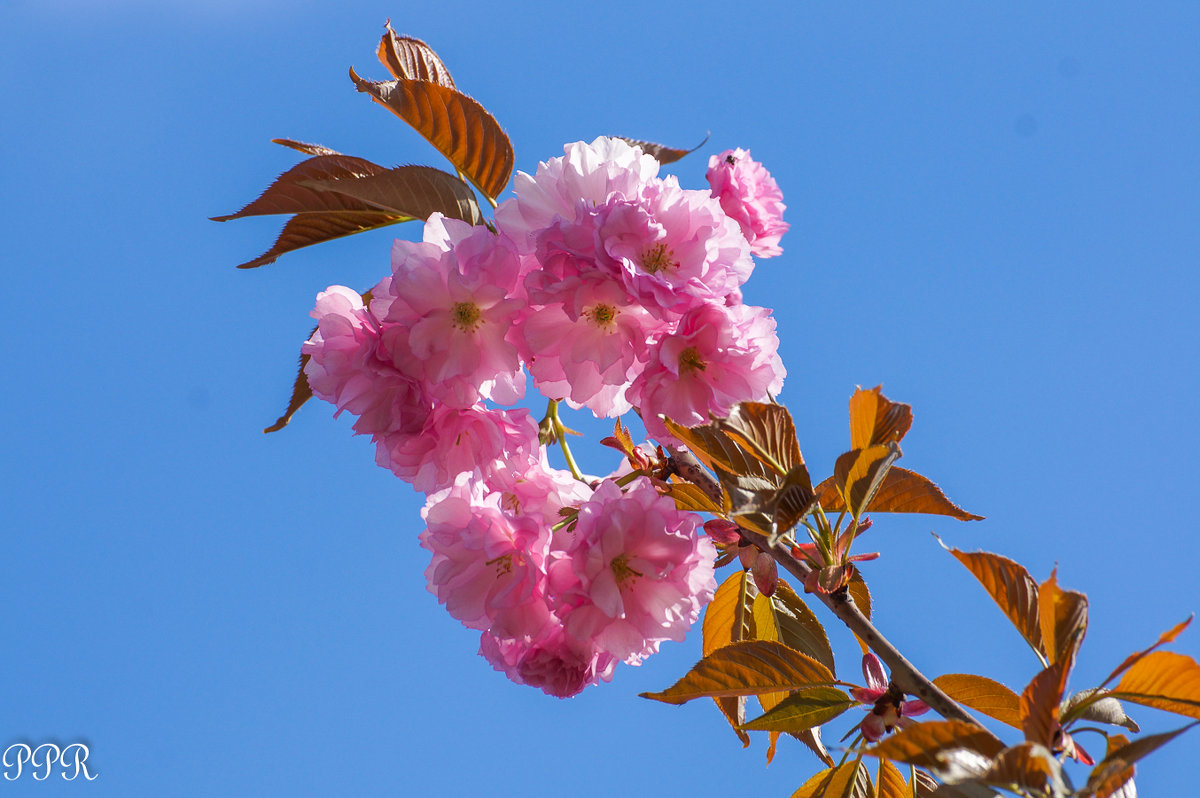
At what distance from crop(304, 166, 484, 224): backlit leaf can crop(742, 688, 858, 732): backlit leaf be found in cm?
88

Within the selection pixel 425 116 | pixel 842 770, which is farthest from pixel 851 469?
pixel 425 116

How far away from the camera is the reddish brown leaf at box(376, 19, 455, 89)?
5.39 ft

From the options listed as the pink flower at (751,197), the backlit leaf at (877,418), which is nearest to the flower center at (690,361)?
the backlit leaf at (877,418)

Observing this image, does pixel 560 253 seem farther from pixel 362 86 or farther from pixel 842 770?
pixel 842 770

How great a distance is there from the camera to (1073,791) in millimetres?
879

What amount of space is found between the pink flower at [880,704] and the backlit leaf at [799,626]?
25 cm

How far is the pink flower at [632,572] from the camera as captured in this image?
129cm

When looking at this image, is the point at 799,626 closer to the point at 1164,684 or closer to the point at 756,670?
the point at 756,670

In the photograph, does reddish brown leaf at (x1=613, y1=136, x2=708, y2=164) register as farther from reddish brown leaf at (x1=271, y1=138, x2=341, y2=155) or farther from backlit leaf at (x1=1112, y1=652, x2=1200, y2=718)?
backlit leaf at (x1=1112, y1=652, x2=1200, y2=718)

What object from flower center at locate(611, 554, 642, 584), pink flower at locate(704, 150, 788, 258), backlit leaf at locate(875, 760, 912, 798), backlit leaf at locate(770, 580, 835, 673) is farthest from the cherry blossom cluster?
pink flower at locate(704, 150, 788, 258)

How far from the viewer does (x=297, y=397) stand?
165 centimetres

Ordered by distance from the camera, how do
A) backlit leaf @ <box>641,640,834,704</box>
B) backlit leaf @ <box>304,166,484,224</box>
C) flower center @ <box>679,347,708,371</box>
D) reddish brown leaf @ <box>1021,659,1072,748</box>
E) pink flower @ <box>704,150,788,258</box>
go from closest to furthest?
reddish brown leaf @ <box>1021,659,1072,748</box> → backlit leaf @ <box>641,640,834,704</box> → flower center @ <box>679,347,708,371</box> → backlit leaf @ <box>304,166,484,224</box> → pink flower @ <box>704,150,788,258</box>

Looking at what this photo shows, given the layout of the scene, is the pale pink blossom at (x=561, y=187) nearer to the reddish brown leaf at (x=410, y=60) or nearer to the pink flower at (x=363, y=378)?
the pink flower at (x=363, y=378)

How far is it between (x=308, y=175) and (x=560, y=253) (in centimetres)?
51
